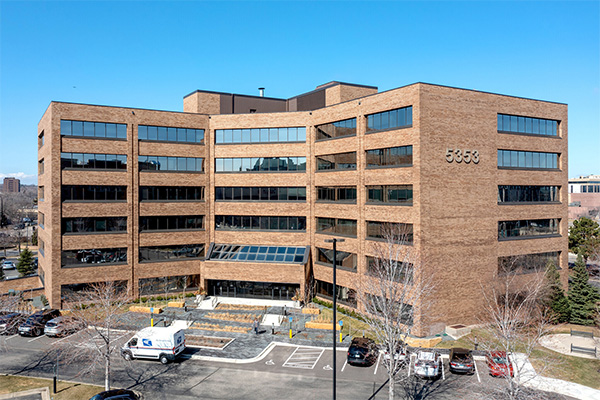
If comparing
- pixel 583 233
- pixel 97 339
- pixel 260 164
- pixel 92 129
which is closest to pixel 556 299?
pixel 260 164

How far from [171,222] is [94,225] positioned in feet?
26.1

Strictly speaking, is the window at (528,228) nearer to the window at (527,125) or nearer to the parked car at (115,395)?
the window at (527,125)

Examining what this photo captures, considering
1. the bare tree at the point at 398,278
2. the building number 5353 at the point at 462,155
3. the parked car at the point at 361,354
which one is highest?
the building number 5353 at the point at 462,155

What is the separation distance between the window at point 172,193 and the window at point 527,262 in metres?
33.1

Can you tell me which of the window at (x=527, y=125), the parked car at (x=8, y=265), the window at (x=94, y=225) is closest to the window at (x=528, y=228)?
the window at (x=527, y=125)

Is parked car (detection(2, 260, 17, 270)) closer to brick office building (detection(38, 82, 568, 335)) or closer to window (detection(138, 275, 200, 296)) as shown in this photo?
brick office building (detection(38, 82, 568, 335))

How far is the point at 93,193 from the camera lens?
1745 inches

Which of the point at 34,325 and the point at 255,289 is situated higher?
the point at 255,289

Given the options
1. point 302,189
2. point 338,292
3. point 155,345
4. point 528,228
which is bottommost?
point 155,345

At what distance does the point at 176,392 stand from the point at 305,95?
3693 cm

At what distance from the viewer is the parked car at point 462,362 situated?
26750 millimetres

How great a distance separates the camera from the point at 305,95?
2015 inches

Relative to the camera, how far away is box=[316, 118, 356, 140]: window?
137 ft

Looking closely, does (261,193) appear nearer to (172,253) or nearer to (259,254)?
(259,254)
